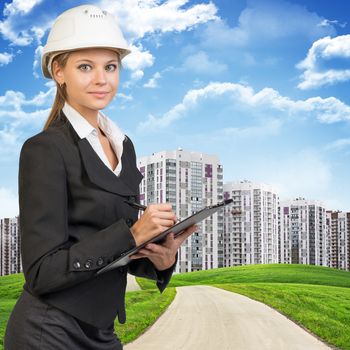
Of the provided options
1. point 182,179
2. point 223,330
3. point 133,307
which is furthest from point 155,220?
point 182,179

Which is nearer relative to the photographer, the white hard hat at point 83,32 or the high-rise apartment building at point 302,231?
the white hard hat at point 83,32

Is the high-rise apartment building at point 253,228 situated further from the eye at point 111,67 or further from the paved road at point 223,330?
the eye at point 111,67

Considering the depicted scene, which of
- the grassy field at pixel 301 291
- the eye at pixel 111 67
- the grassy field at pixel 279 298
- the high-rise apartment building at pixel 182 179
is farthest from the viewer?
the high-rise apartment building at pixel 182 179

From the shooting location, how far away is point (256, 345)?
23.4ft

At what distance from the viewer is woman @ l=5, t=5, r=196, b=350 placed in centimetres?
119

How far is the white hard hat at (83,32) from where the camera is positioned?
4.23 ft

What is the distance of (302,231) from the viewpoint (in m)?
41.4

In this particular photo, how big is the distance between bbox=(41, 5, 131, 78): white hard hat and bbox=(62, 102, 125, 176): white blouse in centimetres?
11

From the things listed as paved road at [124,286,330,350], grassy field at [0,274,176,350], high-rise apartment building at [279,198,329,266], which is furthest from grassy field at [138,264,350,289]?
high-rise apartment building at [279,198,329,266]

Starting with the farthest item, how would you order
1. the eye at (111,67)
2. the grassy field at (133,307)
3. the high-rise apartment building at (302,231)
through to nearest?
the high-rise apartment building at (302,231), the grassy field at (133,307), the eye at (111,67)

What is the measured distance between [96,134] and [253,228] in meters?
36.4

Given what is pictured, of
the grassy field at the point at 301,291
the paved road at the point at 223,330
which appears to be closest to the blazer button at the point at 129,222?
the paved road at the point at 223,330

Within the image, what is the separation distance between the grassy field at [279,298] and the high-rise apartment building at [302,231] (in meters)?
22.6

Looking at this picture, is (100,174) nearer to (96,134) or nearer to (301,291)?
(96,134)
